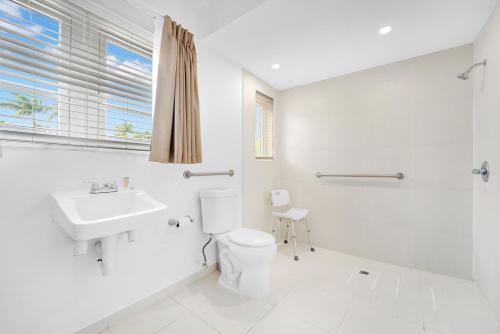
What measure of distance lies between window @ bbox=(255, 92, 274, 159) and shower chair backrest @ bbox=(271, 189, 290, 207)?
0.50 m

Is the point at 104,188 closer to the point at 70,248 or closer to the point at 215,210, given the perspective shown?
the point at 70,248

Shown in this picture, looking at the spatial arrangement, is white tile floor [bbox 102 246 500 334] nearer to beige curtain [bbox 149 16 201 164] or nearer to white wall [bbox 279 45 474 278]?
white wall [bbox 279 45 474 278]

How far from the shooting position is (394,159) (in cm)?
228

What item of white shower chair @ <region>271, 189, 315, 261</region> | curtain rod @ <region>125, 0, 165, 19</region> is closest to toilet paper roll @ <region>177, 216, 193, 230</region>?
white shower chair @ <region>271, 189, 315, 261</region>

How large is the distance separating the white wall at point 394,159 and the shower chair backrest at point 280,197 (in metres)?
0.18

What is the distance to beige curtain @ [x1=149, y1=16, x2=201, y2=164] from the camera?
1.54 metres

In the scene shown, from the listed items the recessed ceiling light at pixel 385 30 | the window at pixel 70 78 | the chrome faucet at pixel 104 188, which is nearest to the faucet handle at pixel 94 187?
the chrome faucet at pixel 104 188

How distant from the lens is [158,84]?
60.7 inches

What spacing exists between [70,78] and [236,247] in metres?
1.61

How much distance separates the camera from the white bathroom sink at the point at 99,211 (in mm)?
939

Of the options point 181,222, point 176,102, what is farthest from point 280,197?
point 176,102

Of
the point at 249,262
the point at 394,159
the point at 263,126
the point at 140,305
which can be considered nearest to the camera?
the point at 140,305

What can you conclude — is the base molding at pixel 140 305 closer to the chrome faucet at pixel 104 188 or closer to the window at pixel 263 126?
the chrome faucet at pixel 104 188

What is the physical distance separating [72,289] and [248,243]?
3.71 ft
